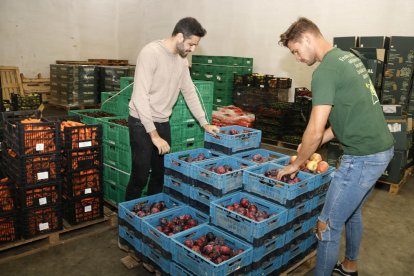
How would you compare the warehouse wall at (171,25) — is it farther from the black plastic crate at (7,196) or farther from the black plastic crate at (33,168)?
the black plastic crate at (7,196)

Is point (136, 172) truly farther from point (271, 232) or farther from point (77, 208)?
point (271, 232)

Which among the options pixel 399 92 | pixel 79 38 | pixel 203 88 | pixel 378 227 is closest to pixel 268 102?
pixel 399 92

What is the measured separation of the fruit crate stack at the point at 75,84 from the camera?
10.1 meters

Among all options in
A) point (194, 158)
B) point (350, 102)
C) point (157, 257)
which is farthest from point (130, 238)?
point (350, 102)

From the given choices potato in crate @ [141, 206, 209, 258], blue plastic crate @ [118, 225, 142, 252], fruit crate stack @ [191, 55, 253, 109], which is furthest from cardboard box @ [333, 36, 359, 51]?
blue plastic crate @ [118, 225, 142, 252]

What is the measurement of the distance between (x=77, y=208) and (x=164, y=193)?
3.13 ft

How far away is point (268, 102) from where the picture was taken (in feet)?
27.5

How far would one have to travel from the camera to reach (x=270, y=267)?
288 cm

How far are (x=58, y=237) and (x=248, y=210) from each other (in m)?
1.94

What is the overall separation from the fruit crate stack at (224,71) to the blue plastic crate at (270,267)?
6.75m

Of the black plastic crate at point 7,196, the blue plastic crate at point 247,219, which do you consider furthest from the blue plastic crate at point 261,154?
the black plastic crate at point 7,196

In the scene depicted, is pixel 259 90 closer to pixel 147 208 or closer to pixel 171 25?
pixel 171 25

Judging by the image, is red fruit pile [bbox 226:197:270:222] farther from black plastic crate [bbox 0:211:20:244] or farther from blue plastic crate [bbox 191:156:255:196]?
black plastic crate [bbox 0:211:20:244]

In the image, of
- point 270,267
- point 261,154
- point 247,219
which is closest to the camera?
point 247,219
